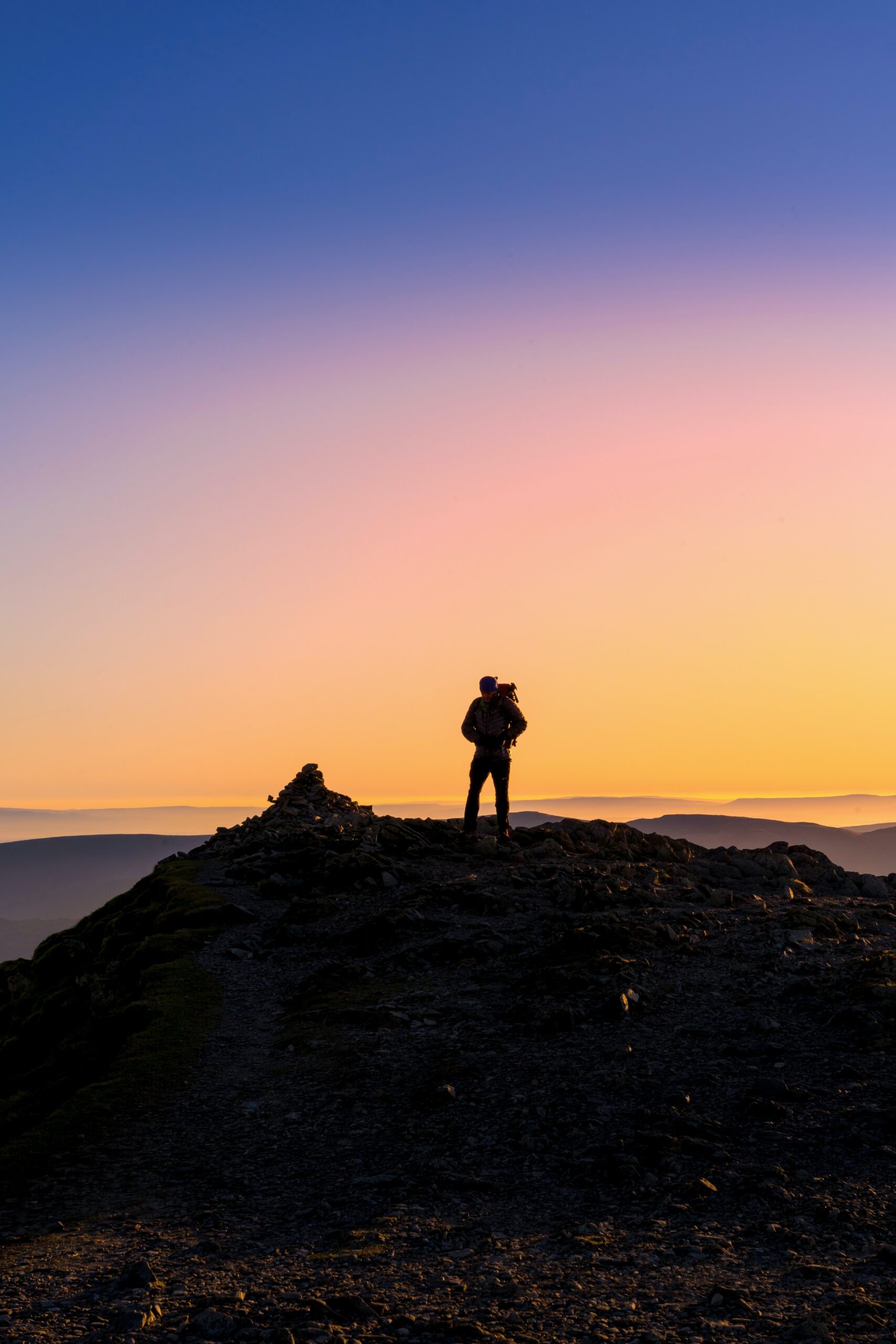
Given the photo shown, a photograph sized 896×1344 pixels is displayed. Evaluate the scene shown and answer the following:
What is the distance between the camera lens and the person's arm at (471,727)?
2766 centimetres

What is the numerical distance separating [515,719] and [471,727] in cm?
120

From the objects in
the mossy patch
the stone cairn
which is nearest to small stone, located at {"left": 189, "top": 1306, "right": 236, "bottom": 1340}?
the mossy patch

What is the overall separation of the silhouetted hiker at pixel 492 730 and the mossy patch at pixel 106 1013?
7.75 m

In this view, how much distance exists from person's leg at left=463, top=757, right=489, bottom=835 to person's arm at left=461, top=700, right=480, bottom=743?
1.88 feet

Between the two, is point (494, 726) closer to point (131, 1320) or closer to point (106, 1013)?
point (106, 1013)

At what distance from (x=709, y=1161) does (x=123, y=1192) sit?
672cm

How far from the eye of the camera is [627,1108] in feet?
42.6

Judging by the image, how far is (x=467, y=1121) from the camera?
43.2 ft

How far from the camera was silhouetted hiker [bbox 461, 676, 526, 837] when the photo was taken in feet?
90.5

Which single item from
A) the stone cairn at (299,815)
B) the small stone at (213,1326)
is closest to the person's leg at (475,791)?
the stone cairn at (299,815)

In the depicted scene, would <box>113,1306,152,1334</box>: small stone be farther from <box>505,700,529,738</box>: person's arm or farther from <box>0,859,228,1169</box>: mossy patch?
<box>505,700,529,738</box>: person's arm

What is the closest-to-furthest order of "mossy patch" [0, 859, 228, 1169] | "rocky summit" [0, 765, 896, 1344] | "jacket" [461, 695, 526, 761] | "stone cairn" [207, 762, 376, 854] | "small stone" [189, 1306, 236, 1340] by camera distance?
"small stone" [189, 1306, 236, 1340], "rocky summit" [0, 765, 896, 1344], "mossy patch" [0, 859, 228, 1169], "jacket" [461, 695, 526, 761], "stone cairn" [207, 762, 376, 854]

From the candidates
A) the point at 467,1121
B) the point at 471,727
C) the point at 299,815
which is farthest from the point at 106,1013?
the point at 299,815

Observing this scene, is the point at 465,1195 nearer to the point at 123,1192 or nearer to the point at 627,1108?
the point at 627,1108
